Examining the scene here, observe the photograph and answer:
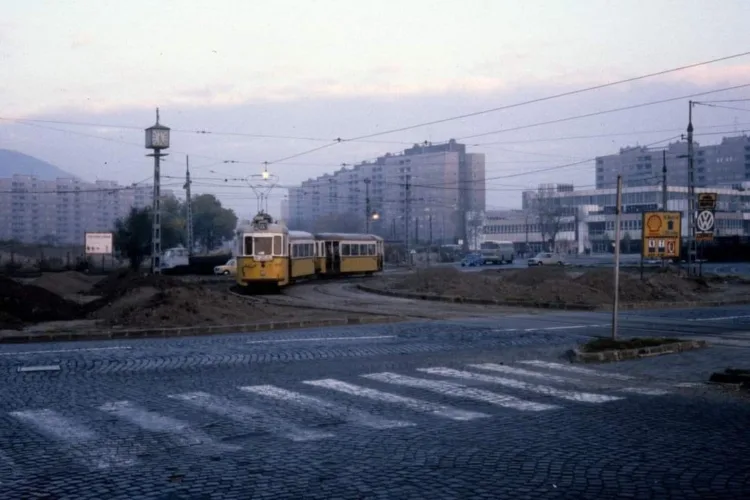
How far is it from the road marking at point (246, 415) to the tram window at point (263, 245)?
2976 cm

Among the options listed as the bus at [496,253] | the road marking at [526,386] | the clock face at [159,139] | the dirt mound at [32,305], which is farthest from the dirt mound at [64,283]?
the bus at [496,253]

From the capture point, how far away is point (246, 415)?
11.0m

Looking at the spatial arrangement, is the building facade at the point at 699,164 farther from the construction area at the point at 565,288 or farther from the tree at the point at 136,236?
the construction area at the point at 565,288

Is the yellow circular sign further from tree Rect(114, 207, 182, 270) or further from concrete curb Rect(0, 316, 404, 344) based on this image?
tree Rect(114, 207, 182, 270)

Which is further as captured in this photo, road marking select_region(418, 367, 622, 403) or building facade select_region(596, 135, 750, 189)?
building facade select_region(596, 135, 750, 189)

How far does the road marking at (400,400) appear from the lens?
36.3 ft

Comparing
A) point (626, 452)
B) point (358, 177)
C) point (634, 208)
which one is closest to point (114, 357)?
point (626, 452)

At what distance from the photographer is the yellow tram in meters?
42.2

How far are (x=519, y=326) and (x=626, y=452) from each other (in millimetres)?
15784

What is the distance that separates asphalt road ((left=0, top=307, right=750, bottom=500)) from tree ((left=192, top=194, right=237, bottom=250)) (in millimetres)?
89592

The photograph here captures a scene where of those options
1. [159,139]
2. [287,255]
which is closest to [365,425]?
[287,255]

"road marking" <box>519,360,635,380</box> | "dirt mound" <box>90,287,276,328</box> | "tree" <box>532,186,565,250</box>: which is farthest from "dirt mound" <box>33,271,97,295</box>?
"tree" <box>532,186,565,250</box>

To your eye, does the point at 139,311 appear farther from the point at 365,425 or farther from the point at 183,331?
the point at 365,425

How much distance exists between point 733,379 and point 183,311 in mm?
15629
